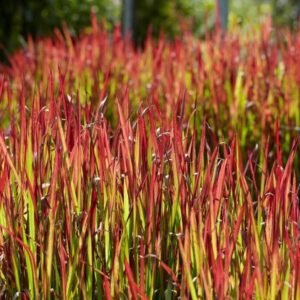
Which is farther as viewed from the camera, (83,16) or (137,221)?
(83,16)

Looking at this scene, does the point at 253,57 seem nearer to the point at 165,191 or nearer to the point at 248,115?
the point at 248,115

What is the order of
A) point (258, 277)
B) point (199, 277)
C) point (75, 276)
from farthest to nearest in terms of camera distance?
point (75, 276)
point (199, 277)
point (258, 277)

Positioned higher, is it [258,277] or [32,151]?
[32,151]

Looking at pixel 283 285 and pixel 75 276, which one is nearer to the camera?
pixel 283 285

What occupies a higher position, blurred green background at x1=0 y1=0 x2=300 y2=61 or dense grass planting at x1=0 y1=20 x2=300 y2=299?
blurred green background at x1=0 y1=0 x2=300 y2=61

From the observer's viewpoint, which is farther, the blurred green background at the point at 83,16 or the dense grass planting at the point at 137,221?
the blurred green background at the point at 83,16

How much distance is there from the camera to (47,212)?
1848mm

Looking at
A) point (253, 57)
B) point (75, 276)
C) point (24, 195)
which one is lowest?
point (75, 276)

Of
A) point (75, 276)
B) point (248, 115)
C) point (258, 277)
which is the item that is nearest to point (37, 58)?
point (248, 115)

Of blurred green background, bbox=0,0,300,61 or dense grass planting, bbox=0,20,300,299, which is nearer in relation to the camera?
dense grass planting, bbox=0,20,300,299

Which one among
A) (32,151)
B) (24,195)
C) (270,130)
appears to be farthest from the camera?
(270,130)

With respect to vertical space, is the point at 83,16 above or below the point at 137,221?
above

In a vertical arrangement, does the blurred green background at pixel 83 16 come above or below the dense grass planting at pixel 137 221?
above

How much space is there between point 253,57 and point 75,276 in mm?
2002
